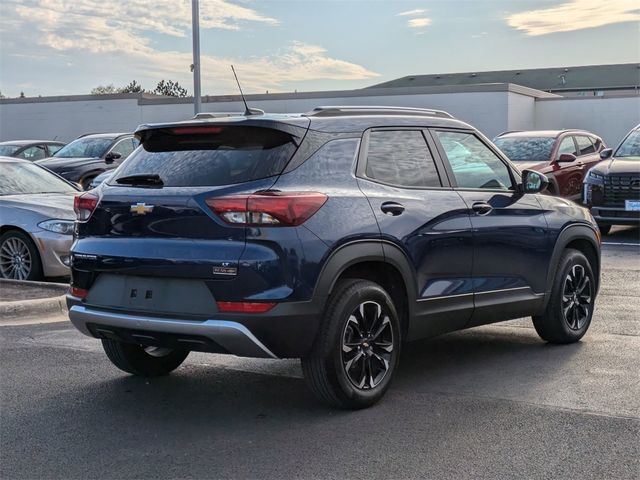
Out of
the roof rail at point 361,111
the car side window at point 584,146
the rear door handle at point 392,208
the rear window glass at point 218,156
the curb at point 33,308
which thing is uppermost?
the roof rail at point 361,111

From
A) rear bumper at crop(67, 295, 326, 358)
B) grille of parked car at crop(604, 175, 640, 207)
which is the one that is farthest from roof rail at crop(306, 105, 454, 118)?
grille of parked car at crop(604, 175, 640, 207)

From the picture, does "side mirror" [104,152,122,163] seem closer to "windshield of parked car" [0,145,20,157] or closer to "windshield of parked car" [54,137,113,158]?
"windshield of parked car" [54,137,113,158]

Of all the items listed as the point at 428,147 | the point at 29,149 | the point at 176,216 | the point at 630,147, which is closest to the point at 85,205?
the point at 176,216

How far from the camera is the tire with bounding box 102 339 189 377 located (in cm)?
588

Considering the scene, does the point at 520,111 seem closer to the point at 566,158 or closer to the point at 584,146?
the point at 584,146

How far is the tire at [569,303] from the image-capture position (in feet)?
22.1

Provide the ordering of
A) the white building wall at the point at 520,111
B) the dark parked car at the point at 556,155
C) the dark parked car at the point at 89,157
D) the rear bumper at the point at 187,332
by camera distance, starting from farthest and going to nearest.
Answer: the white building wall at the point at 520,111 → the dark parked car at the point at 89,157 → the dark parked car at the point at 556,155 → the rear bumper at the point at 187,332

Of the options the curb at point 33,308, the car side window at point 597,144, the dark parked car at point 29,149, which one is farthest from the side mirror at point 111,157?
the car side window at point 597,144

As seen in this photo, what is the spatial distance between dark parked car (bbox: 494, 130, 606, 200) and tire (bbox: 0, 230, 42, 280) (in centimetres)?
916

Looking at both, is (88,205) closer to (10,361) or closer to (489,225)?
(10,361)

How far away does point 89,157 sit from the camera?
17.8 meters

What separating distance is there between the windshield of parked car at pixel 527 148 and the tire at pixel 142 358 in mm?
11206

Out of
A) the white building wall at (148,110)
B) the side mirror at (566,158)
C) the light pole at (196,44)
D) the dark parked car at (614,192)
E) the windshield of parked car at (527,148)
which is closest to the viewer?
the dark parked car at (614,192)

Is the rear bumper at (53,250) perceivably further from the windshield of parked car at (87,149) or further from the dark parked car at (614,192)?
the windshield of parked car at (87,149)
